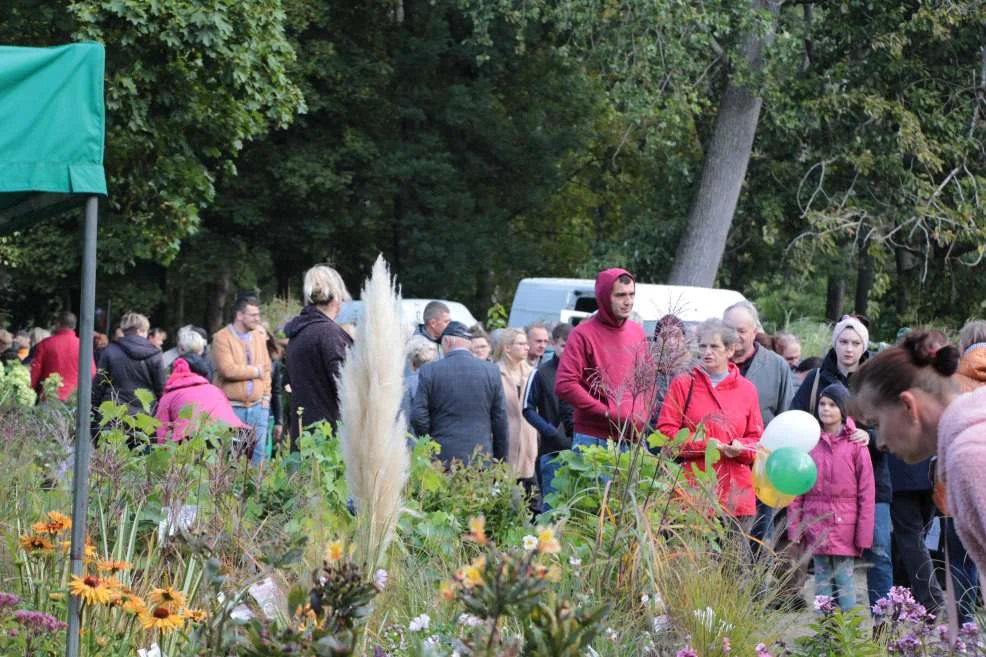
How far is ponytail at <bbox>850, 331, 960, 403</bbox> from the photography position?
11.1ft

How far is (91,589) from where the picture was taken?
3.97 meters

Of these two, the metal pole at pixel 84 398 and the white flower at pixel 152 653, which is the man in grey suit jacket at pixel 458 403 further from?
the white flower at pixel 152 653

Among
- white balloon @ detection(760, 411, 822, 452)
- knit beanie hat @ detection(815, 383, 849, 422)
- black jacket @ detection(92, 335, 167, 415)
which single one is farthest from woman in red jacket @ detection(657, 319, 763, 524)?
black jacket @ detection(92, 335, 167, 415)

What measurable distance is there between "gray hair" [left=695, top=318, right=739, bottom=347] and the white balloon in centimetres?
58

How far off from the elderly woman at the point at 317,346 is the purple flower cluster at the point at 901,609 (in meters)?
3.45

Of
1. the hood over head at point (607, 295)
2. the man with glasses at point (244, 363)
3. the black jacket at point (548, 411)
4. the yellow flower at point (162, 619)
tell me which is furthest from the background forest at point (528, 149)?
the yellow flower at point (162, 619)

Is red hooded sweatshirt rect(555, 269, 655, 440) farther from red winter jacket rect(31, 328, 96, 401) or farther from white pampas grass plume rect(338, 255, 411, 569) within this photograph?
red winter jacket rect(31, 328, 96, 401)

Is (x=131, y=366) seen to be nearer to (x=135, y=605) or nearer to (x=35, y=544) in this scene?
(x=35, y=544)

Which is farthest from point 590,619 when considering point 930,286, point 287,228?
point 287,228

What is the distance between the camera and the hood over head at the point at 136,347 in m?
11.0

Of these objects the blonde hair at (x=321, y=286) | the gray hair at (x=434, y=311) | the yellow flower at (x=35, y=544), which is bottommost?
the yellow flower at (x=35, y=544)

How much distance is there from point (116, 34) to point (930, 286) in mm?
15149

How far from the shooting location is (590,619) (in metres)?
3.10

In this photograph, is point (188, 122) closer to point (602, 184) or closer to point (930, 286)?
point (930, 286)
